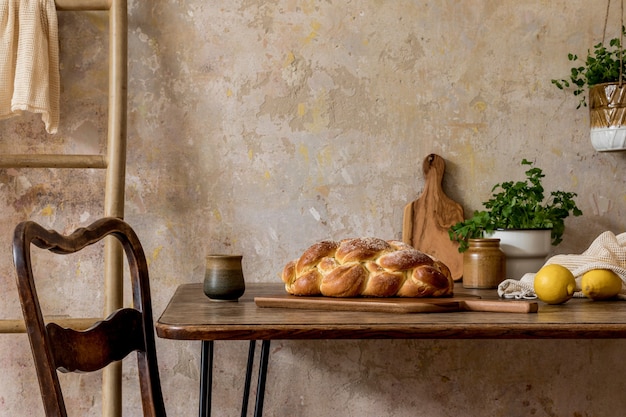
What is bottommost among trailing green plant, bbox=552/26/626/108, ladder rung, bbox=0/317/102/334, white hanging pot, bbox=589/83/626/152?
ladder rung, bbox=0/317/102/334

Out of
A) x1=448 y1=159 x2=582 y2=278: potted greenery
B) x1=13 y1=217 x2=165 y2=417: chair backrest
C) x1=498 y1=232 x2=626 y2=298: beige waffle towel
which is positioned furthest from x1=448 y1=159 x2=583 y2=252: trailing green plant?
x1=13 y1=217 x2=165 y2=417: chair backrest

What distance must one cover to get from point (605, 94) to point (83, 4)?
1.43 meters

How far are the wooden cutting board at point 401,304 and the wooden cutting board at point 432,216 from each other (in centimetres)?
59

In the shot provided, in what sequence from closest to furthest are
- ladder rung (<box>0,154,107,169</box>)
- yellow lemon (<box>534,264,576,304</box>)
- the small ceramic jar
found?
yellow lemon (<box>534,264,576,304</box>) → the small ceramic jar → ladder rung (<box>0,154,107,169</box>)

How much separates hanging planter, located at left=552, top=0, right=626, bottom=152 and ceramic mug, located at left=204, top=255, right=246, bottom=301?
113cm

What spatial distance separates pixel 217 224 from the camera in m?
2.05

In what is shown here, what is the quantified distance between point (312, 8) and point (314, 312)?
3.49ft

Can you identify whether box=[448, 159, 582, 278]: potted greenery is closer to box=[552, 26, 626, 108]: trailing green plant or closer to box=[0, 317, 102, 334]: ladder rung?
box=[552, 26, 626, 108]: trailing green plant

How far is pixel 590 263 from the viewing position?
155cm

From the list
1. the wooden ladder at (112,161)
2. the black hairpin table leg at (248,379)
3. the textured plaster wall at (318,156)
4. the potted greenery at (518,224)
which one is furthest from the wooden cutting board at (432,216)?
the wooden ladder at (112,161)

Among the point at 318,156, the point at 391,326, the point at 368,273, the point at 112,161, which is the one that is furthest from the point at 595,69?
the point at 112,161

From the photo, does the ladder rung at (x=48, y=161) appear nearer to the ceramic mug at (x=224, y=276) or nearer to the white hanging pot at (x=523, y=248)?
the ceramic mug at (x=224, y=276)

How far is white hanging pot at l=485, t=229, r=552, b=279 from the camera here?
1751mm

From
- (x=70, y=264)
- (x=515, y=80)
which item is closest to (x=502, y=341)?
(x=515, y=80)
